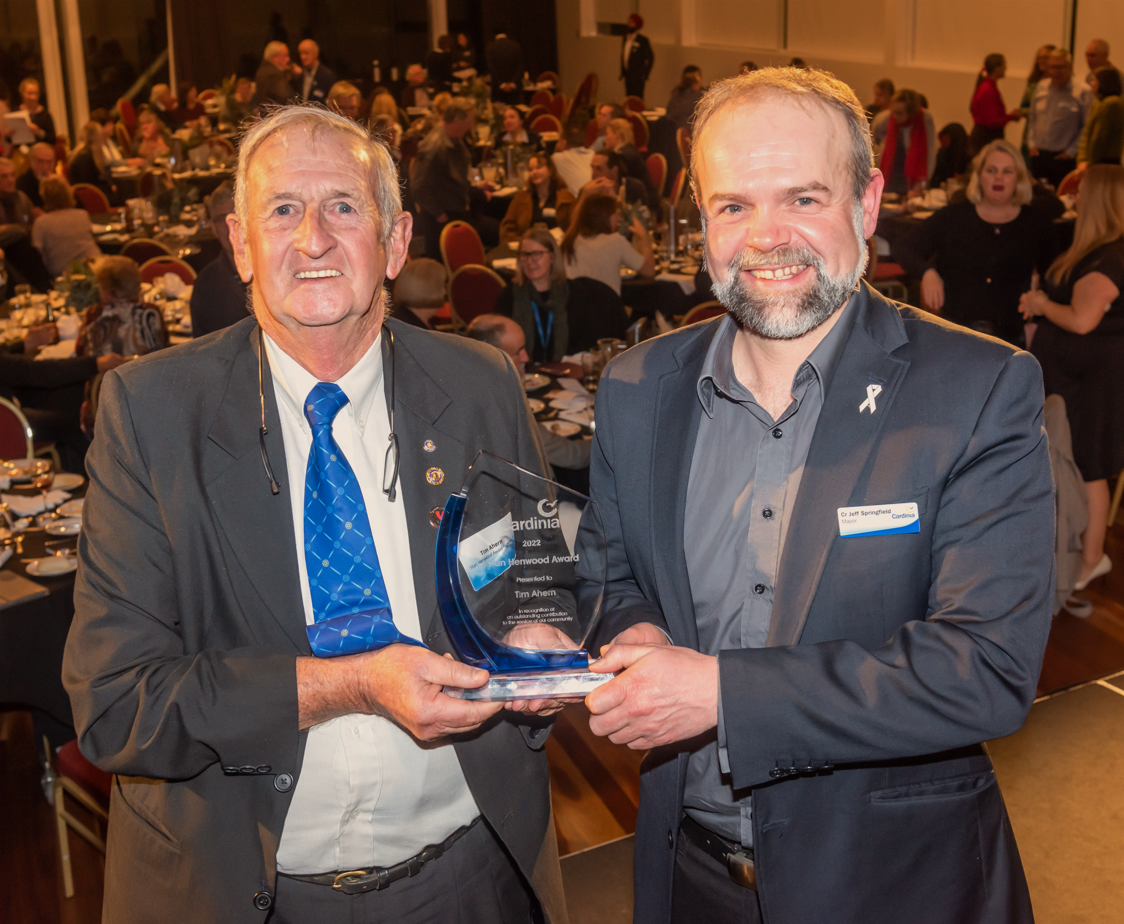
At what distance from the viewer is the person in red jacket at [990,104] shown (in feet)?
38.6

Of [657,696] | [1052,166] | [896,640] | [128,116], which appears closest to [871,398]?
[896,640]

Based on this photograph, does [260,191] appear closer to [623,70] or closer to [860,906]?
[860,906]

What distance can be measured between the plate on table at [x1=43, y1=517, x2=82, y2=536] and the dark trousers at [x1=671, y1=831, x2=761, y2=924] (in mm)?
2626

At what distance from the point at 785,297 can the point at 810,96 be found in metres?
→ 0.29

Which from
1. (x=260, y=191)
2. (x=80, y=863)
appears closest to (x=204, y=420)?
(x=260, y=191)

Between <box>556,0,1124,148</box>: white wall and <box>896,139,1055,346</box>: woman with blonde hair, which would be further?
<box>556,0,1124,148</box>: white wall

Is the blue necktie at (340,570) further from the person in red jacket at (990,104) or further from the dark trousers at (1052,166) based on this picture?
the person in red jacket at (990,104)

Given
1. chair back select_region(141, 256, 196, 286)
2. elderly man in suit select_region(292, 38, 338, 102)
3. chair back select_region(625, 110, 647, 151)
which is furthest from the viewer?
elderly man in suit select_region(292, 38, 338, 102)

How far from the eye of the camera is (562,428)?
4.61 m

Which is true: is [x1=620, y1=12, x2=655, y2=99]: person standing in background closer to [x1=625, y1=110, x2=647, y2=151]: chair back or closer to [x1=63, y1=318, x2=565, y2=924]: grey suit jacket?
[x1=625, y1=110, x2=647, y2=151]: chair back

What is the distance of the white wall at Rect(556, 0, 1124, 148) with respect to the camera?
40.9 feet

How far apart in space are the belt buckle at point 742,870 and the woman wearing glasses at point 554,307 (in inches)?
176

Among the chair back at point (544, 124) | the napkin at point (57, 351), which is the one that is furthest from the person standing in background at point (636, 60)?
the napkin at point (57, 351)

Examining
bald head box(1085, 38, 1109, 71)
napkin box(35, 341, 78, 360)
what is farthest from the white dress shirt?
bald head box(1085, 38, 1109, 71)
